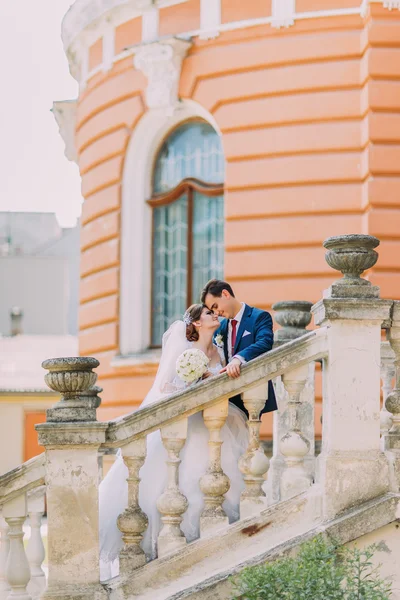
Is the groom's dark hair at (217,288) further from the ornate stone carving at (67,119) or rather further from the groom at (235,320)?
the ornate stone carving at (67,119)

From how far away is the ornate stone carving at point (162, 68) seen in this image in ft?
37.4

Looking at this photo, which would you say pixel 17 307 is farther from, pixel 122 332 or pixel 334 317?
pixel 334 317

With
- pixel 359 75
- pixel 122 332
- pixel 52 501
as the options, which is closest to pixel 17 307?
pixel 122 332

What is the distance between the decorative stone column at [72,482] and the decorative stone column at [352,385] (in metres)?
1.16

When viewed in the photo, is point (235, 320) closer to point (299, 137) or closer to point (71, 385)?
point (71, 385)

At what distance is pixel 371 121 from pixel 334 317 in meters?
5.38

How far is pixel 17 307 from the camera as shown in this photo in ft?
117

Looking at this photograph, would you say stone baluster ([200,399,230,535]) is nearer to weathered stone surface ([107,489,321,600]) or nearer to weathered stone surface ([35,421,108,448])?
weathered stone surface ([107,489,321,600])

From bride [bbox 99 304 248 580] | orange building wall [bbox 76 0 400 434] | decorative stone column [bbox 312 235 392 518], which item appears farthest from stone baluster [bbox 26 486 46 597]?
orange building wall [bbox 76 0 400 434]

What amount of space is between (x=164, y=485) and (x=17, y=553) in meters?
0.93

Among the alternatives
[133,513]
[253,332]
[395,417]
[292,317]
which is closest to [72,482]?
[133,513]

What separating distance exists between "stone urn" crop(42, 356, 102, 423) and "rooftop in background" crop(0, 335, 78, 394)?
19507 millimetres

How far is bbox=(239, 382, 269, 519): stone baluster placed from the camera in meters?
5.41

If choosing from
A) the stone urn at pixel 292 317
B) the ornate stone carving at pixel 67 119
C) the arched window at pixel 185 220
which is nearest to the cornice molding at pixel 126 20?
the arched window at pixel 185 220
